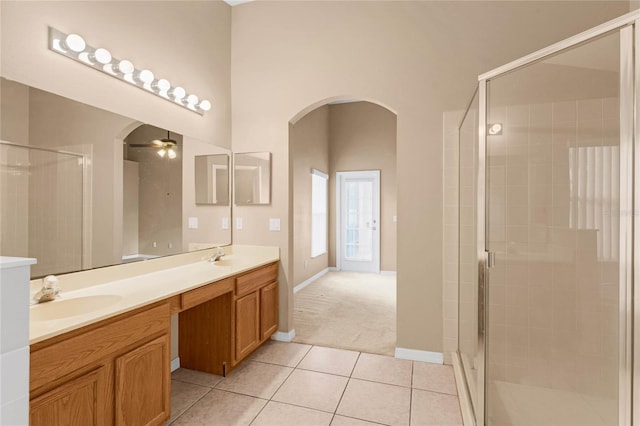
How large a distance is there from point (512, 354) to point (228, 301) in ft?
6.46

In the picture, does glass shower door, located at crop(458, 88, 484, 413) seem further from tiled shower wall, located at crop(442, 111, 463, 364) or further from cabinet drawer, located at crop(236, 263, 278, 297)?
cabinet drawer, located at crop(236, 263, 278, 297)

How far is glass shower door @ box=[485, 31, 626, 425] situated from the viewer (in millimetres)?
1295

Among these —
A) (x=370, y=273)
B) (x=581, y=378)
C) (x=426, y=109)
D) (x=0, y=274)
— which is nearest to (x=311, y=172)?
(x=370, y=273)

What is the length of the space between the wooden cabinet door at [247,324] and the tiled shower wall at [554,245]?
68.0 inches

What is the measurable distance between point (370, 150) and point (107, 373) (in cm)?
540

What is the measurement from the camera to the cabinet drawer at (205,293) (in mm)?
1809

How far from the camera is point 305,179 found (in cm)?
495

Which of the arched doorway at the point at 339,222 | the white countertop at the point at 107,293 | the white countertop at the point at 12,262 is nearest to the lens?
the white countertop at the point at 12,262

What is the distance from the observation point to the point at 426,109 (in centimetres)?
257

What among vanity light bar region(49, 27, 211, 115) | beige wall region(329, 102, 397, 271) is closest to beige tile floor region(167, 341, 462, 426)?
vanity light bar region(49, 27, 211, 115)

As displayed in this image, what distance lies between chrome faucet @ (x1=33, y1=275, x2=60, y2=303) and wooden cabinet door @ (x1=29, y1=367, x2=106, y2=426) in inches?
18.7

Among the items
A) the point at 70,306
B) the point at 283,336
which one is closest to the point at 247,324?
the point at 283,336

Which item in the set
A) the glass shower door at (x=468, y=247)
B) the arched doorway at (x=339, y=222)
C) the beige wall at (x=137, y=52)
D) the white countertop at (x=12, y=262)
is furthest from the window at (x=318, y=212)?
the white countertop at (x=12, y=262)

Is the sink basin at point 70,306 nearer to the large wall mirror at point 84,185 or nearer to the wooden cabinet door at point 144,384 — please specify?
the large wall mirror at point 84,185
